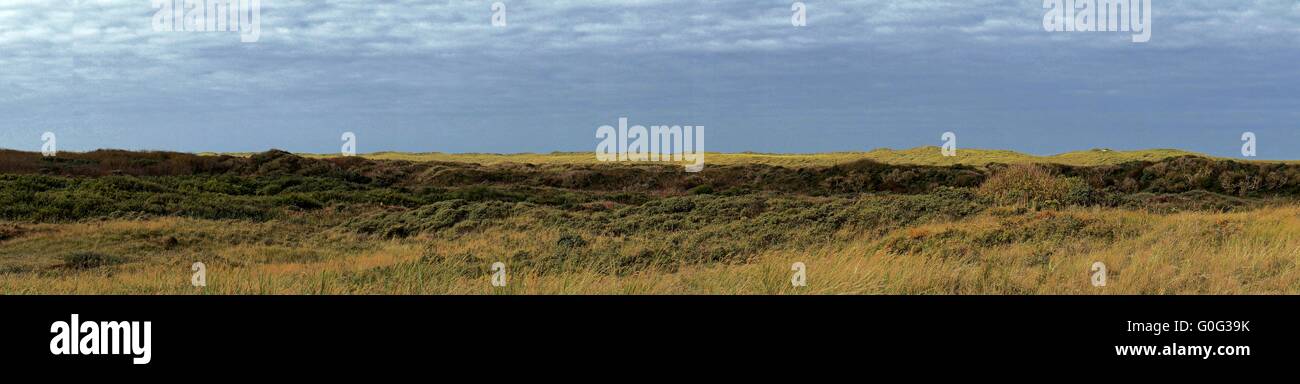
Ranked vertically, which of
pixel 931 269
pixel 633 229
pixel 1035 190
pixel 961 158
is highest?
pixel 961 158

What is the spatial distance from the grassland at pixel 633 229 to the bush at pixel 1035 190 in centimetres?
9

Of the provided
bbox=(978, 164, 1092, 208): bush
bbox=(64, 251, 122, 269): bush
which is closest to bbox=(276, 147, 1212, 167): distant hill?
bbox=(978, 164, 1092, 208): bush

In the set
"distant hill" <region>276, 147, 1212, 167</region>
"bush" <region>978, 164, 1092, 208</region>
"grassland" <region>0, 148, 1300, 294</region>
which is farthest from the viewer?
"distant hill" <region>276, 147, 1212, 167</region>

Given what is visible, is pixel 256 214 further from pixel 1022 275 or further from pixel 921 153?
pixel 921 153

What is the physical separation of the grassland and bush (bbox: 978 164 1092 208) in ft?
0.30

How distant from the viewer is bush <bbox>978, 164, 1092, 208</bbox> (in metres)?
26.1

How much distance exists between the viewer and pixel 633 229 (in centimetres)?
2753

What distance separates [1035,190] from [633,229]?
1081cm

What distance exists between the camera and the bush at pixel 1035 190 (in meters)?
26.1

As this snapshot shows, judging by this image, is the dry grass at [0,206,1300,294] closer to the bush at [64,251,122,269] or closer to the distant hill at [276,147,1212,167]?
the bush at [64,251,122,269]

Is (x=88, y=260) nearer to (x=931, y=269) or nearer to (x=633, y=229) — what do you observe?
(x=633, y=229)

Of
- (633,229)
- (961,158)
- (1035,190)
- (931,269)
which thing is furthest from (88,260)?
(961,158)
